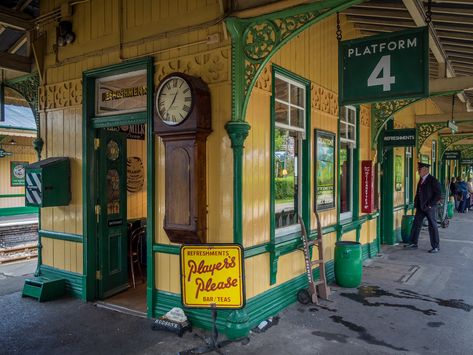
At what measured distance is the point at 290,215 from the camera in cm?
538

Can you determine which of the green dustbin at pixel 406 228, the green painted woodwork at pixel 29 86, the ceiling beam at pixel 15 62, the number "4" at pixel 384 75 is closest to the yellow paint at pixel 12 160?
the green painted woodwork at pixel 29 86

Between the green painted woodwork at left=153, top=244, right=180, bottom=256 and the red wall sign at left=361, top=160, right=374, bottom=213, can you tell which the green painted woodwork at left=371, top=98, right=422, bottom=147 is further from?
the green painted woodwork at left=153, top=244, right=180, bottom=256

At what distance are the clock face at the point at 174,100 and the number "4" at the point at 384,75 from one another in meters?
2.15

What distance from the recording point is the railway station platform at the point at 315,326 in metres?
3.90

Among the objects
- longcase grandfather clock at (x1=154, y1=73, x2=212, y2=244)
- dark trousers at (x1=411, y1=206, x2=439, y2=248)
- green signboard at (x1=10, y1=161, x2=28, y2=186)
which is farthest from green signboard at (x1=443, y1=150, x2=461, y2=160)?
green signboard at (x1=10, y1=161, x2=28, y2=186)

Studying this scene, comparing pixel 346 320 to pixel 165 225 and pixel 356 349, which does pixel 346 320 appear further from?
pixel 165 225

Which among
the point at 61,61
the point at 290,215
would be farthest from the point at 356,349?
the point at 61,61

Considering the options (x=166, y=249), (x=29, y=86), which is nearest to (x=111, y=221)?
(x=166, y=249)

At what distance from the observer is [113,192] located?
5688 millimetres

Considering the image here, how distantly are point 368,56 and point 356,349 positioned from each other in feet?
10.5

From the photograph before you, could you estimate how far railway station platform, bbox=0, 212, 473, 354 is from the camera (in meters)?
3.90

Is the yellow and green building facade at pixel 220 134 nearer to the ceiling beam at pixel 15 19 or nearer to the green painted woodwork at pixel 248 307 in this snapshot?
the green painted woodwork at pixel 248 307

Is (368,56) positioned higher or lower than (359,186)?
higher

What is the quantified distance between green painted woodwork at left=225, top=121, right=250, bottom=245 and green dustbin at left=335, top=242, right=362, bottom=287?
235 centimetres
